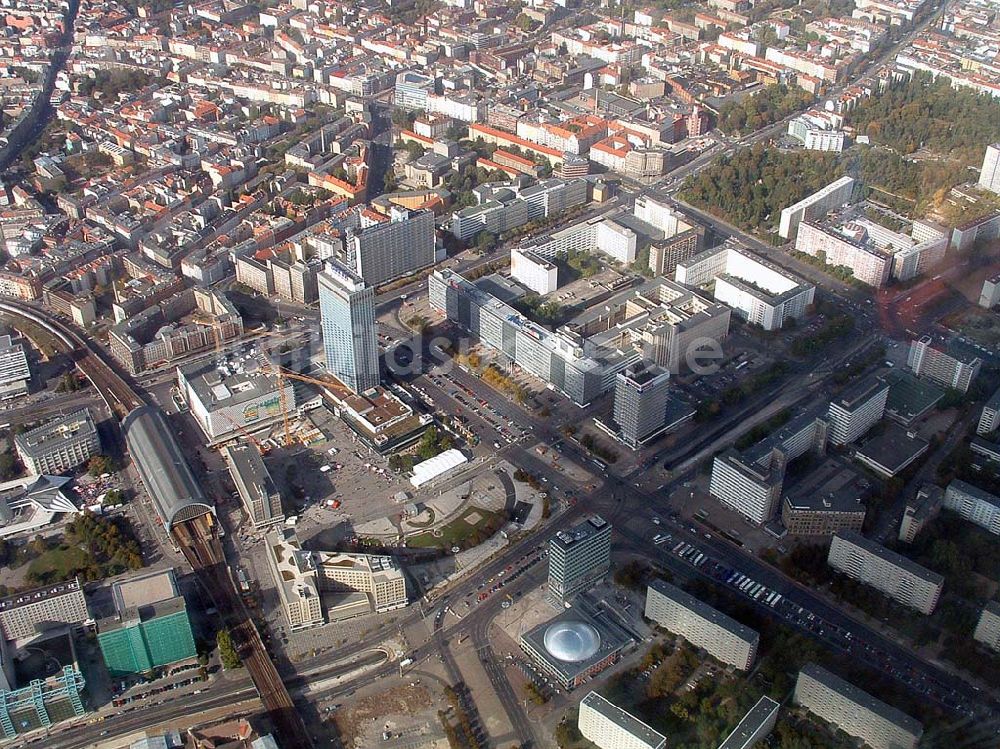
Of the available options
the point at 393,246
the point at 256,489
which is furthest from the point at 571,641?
the point at 393,246

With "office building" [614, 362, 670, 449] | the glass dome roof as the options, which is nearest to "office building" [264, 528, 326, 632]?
the glass dome roof

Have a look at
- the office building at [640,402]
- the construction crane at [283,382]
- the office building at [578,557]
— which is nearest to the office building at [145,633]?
the construction crane at [283,382]

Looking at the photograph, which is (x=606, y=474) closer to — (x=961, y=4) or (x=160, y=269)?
(x=160, y=269)

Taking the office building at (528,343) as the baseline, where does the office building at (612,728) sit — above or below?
below

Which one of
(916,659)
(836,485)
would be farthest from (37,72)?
(916,659)

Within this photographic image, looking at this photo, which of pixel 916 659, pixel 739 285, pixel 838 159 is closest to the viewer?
pixel 916 659

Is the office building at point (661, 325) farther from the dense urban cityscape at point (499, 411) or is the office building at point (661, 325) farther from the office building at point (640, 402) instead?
the office building at point (640, 402)

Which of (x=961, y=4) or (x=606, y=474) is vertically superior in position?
(x=961, y=4)
